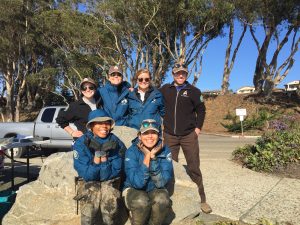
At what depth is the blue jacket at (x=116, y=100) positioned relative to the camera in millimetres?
5062

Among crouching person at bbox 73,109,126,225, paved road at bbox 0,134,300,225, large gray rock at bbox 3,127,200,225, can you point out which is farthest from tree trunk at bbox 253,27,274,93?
crouching person at bbox 73,109,126,225

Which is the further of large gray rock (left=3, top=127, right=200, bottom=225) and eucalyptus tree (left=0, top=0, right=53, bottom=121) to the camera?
eucalyptus tree (left=0, top=0, right=53, bottom=121)

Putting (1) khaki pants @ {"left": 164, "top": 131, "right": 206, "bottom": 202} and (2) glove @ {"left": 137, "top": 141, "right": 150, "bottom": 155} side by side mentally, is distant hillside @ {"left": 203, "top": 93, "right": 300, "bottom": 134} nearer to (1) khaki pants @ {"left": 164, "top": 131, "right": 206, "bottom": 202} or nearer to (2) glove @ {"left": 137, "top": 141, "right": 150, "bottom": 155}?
(1) khaki pants @ {"left": 164, "top": 131, "right": 206, "bottom": 202}

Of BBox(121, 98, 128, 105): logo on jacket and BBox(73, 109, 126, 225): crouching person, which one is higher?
BBox(121, 98, 128, 105): logo on jacket

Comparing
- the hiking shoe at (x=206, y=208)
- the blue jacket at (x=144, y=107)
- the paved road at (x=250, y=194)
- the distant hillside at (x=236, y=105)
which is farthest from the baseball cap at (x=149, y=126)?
the distant hillside at (x=236, y=105)

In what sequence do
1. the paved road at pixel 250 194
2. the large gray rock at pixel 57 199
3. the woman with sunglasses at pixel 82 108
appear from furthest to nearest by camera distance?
1. the paved road at pixel 250 194
2. the woman with sunglasses at pixel 82 108
3. the large gray rock at pixel 57 199

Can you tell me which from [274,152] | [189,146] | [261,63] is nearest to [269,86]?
[261,63]

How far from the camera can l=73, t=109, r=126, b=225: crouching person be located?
4.16 m

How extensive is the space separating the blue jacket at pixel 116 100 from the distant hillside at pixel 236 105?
1998cm

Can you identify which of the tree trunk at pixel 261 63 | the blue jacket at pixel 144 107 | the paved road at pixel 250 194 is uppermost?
the tree trunk at pixel 261 63

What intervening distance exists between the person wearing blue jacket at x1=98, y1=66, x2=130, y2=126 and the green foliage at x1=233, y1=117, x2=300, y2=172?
15.4 ft

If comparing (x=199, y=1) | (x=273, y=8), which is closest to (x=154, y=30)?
(x=199, y=1)

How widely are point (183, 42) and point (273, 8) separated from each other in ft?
21.0

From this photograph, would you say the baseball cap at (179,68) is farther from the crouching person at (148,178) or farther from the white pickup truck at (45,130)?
the white pickup truck at (45,130)
